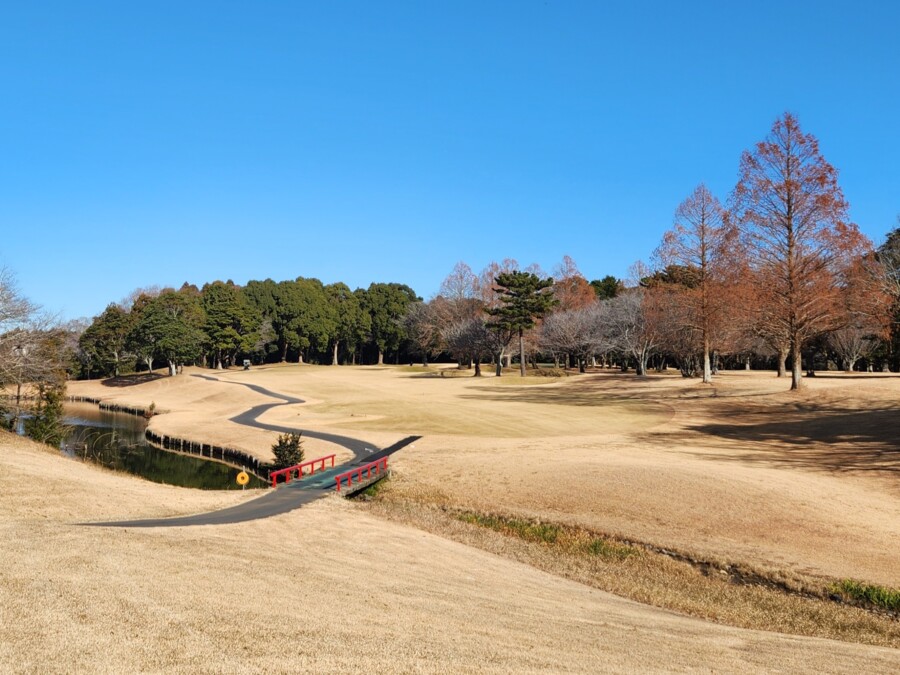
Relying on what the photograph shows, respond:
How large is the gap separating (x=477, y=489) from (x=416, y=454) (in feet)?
22.3

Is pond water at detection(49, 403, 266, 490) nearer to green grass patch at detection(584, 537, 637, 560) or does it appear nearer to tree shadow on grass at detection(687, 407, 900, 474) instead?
green grass patch at detection(584, 537, 637, 560)

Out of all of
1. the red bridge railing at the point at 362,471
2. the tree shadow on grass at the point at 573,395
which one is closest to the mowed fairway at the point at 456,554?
the red bridge railing at the point at 362,471

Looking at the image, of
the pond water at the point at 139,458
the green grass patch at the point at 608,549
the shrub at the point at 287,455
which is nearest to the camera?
the green grass patch at the point at 608,549

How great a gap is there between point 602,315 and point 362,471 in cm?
6334

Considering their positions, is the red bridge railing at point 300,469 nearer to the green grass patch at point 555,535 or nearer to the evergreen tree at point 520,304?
the green grass patch at point 555,535

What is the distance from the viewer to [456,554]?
→ 51.0ft

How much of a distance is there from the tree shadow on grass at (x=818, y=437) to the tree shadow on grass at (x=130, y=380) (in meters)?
71.3

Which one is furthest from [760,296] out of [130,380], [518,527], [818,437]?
[130,380]

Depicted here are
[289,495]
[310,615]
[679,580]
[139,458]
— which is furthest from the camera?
[139,458]

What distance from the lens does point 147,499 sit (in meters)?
18.5

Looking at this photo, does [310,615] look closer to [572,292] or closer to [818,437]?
[818,437]

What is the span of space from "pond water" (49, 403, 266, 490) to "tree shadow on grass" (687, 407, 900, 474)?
23.6 m

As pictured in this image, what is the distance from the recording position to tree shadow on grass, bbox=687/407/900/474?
86.6ft

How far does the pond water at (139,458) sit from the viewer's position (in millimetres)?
29469
